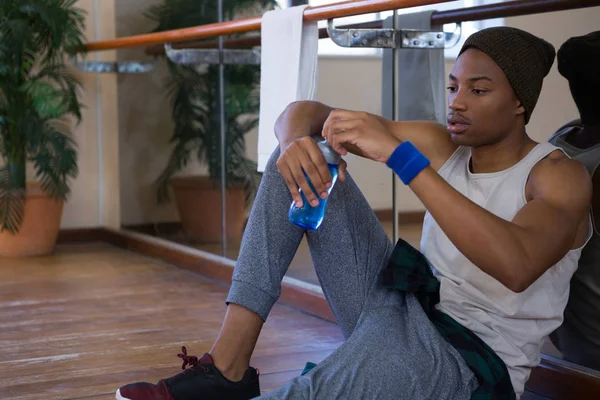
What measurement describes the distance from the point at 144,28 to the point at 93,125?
0.71m

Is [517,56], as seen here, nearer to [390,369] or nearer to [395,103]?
[390,369]

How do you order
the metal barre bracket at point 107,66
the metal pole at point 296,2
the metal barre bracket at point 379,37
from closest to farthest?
the metal barre bracket at point 379,37
the metal pole at point 296,2
the metal barre bracket at point 107,66

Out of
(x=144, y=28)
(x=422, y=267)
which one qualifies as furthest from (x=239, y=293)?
(x=144, y=28)

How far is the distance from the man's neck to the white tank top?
25 mm

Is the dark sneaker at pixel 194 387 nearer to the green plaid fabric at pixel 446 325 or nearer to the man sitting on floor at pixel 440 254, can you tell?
the man sitting on floor at pixel 440 254

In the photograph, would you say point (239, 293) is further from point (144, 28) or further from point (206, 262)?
point (144, 28)

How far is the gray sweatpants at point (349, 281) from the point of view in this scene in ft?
4.63

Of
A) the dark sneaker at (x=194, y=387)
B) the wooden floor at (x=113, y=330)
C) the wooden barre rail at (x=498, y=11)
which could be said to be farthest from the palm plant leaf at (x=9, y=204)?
the dark sneaker at (x=194, y=387)

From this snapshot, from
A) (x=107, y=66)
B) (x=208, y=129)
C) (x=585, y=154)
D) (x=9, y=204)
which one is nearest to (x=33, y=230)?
(x=9, y=204)

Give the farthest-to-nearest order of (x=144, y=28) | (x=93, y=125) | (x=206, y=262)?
(x=93, y=125), (x=144, y=28), (x=206, y=262)

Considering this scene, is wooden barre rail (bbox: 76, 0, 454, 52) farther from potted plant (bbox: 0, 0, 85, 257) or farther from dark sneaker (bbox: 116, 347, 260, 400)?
dark sneaker (bbox: 116, 347, 260, 400)

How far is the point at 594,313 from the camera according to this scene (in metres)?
1.68

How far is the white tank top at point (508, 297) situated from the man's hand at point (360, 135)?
205mm

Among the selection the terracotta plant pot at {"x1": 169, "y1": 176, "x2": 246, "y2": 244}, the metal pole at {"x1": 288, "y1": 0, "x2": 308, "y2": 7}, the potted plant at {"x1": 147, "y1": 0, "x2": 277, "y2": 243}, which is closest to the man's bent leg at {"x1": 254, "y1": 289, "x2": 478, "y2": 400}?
the metal pole at {"x1": 288, "y1": 0, "x2": 308, "y2": 7}
